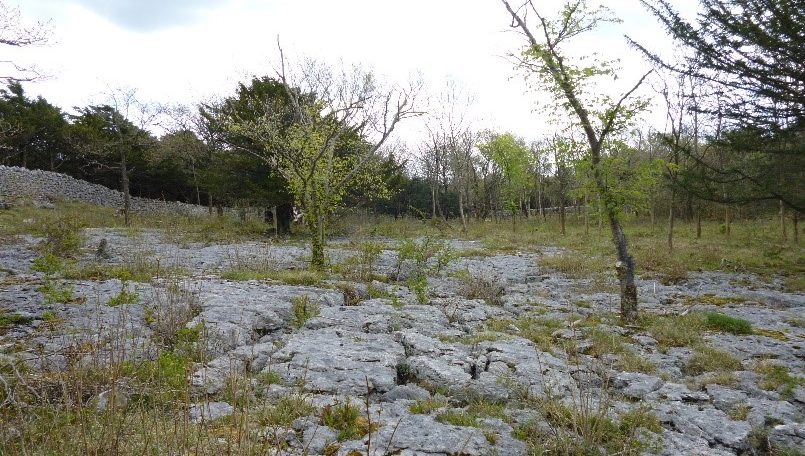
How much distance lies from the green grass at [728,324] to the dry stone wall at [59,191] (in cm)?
2104

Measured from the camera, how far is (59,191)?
26.5m

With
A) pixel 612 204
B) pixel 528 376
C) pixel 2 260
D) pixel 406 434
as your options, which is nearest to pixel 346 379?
pixel 406 434

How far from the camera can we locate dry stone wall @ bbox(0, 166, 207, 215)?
76.5 feet

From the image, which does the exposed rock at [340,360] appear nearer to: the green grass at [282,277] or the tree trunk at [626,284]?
the green grass at [282,277]

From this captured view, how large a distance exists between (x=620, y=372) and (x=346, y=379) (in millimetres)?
2961

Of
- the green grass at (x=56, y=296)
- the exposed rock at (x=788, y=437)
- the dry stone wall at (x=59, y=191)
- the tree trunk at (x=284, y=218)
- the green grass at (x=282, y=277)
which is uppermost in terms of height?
the dry stone wall at (x=59, y=191)

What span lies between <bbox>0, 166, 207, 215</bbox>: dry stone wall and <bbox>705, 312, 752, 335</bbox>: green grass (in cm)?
2104

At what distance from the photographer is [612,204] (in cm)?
697

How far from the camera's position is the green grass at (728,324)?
6.59m

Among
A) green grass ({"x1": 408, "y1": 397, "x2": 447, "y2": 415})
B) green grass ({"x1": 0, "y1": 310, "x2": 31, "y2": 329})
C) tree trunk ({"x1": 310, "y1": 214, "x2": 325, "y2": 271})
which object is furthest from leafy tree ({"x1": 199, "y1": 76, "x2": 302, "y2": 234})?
green grass ({"x1": 408, "y1": 397, "x2": 447, "y2": 415})

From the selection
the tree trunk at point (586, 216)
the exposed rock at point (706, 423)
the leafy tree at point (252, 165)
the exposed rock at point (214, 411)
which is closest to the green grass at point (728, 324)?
the tree trunk at point (586, 216)

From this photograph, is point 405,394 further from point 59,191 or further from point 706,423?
point 59,191

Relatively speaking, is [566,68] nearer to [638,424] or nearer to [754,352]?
[754,352]

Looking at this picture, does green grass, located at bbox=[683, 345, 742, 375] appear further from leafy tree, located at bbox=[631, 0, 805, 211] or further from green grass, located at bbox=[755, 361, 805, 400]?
leafy tree, located at bbox=[631, 0, 805, 211]
